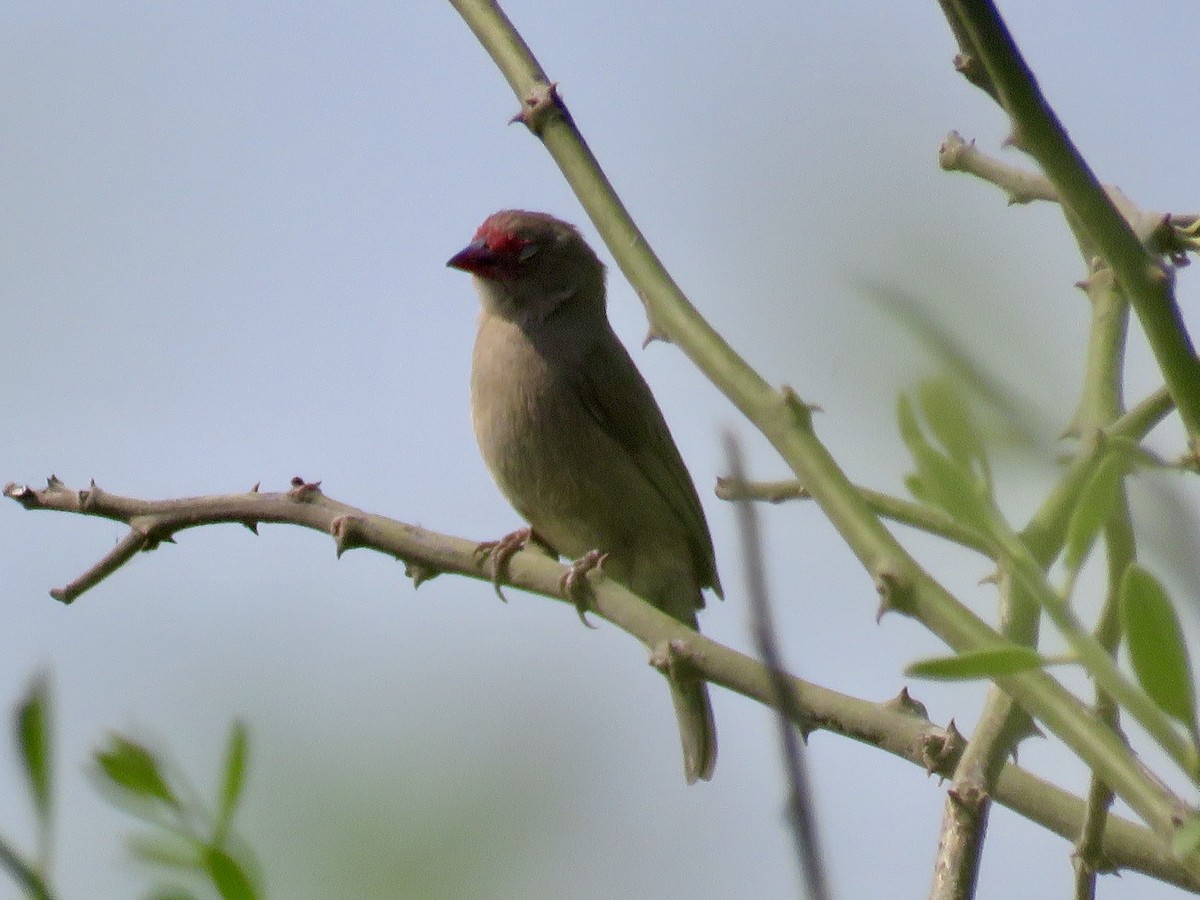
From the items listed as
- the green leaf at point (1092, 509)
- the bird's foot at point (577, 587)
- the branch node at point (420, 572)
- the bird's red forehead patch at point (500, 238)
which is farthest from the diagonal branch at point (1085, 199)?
the bird's red forehead patch at point (500, 238)

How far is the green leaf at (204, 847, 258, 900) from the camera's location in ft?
2.84

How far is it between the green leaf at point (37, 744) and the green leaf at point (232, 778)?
0.33 feet

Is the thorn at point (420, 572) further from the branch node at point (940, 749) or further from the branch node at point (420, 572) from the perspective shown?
the branch node at point (940, 749)

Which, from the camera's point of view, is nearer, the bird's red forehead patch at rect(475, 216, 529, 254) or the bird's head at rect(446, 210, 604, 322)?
the bird's head at rect(446, 210, 604, 322)

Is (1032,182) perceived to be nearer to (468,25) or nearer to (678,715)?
(468,25)

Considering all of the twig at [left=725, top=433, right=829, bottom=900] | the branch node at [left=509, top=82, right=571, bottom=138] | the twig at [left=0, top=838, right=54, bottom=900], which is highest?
the branch node at [left=509, top=82, right=571, bottom=138]

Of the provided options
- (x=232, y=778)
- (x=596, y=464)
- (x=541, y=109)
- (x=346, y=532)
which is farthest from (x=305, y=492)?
(x=596, y=464)

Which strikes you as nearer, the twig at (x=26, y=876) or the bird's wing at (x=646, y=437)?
the twig at (x=26, y=876)

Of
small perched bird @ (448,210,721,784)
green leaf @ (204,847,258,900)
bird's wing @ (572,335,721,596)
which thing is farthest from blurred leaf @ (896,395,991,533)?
bird's wing @ (572,335,721,596)

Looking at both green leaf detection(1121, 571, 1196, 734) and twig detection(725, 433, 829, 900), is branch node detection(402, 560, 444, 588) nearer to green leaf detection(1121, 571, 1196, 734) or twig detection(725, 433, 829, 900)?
twig detection(725, 433, 829, 900)

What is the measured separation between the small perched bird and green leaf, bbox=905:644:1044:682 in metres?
4.90

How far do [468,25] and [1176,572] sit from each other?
163cm

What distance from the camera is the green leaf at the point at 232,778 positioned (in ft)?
3.06

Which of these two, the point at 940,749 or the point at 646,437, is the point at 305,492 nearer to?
the point at 940,749
